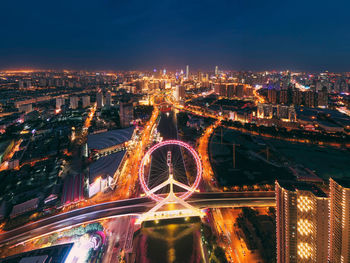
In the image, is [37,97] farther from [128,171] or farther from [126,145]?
[128,171]

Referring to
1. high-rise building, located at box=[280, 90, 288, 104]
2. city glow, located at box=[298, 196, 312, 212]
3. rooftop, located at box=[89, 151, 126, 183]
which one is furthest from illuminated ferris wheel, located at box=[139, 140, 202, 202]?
high-rise building, located at box=[280, 90, 288, 104]

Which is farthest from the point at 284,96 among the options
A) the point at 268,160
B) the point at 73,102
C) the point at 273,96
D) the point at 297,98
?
the point at 73,102

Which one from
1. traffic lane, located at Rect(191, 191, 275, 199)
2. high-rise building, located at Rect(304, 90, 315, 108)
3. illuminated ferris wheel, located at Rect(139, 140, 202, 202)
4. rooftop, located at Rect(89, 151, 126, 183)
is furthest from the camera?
high-rise building, located at Rect(304, 90, 315, 108)

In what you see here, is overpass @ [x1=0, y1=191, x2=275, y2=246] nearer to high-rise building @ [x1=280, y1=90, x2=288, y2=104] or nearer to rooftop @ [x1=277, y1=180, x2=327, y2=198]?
rooftop @ [x1=277, y1=180, x2=327, y2=198]

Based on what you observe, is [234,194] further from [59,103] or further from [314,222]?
[59,103]

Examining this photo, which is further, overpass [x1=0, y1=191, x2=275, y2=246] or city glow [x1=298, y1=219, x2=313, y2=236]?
overpass [x1=0, y1=191, x2=275, y2=246]

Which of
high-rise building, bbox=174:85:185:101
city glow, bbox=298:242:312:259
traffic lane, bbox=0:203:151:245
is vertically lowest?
traffic lane, bbox=0:203:151:245

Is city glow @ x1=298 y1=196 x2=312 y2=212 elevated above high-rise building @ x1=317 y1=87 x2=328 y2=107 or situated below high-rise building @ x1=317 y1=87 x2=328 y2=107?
below

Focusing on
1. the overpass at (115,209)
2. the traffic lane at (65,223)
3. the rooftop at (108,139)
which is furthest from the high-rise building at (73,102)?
the traffic lane at (65,223)
